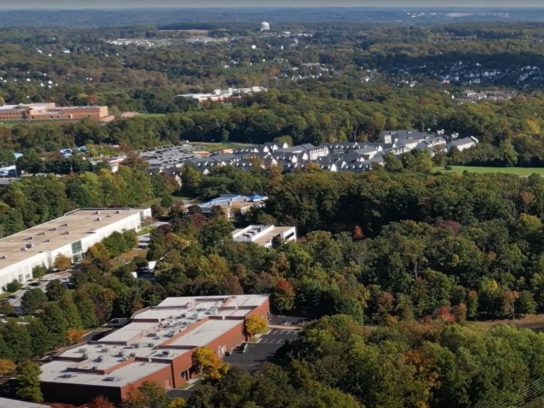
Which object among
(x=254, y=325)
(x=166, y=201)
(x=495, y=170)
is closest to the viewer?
(x=254, y=325)

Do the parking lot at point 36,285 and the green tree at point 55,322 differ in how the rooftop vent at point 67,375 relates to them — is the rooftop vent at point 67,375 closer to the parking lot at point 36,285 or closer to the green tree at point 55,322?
the green tree at point 55,322

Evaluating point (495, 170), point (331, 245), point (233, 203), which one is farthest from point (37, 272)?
point (495, 170)

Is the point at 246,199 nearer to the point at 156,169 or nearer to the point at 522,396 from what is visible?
the point at 156,169

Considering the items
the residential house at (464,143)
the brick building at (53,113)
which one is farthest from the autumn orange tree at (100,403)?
the brick building at (53,113)

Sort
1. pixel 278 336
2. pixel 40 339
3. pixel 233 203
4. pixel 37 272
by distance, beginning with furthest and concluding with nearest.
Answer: pixel 233 203 → pixel 37 272 → pixel 278 336 → pixel 40 339

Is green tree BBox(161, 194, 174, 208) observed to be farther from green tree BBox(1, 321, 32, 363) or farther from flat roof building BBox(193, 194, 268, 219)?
green tree BBox(1, 321, 32, 363)

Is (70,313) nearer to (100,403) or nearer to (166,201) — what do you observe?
(100,403)

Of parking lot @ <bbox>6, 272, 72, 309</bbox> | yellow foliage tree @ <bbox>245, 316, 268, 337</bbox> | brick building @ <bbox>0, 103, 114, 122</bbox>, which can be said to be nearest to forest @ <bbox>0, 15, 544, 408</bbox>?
parking lot @ <bbox>6, 272, 72, 309</bbox>
